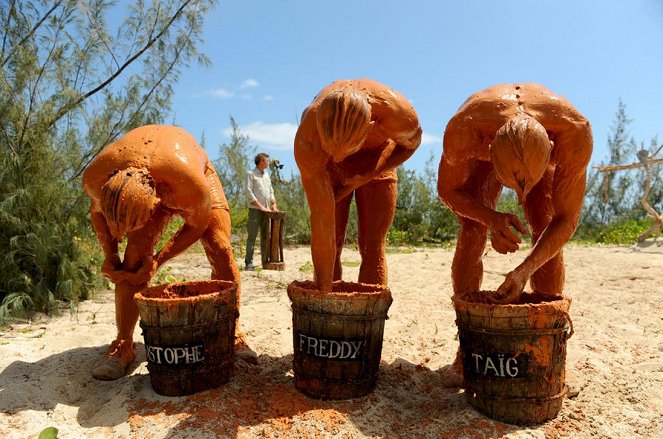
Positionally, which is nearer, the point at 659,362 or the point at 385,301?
the point at 385,301

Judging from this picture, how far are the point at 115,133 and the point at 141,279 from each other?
3.28 meters

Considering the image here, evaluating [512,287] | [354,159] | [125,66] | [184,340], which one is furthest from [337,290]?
[125,66]

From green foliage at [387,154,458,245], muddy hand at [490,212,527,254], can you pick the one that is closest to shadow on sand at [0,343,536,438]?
muddy hand at [490,212,527,254]

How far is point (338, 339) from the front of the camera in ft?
9.37

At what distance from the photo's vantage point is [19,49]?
5.12 m

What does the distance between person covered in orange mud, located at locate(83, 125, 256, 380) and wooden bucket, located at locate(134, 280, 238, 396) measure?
0.33 meters

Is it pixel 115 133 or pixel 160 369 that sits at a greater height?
pixel 115 133

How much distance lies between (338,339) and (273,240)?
208 inches

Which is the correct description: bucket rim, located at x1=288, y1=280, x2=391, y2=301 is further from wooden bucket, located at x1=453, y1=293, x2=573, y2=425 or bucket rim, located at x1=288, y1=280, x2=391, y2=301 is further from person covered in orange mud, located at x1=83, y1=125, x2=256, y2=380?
person covered in orange mud, located at x1=83, y1=125, x2=256, y2=380

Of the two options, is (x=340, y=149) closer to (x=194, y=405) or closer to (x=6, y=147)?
(x=194, y=405)

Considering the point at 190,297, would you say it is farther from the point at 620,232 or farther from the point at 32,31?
the point at 620,232

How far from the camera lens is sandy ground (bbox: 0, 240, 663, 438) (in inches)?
105

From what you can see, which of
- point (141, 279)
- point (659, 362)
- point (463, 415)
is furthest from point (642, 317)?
point (141, 279)

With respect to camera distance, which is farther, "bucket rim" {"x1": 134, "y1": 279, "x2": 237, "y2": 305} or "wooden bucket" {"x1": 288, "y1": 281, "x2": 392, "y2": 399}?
"bucket rim" {"x1": 134, "y1": 279, "x2": 237, "y2": 305}
